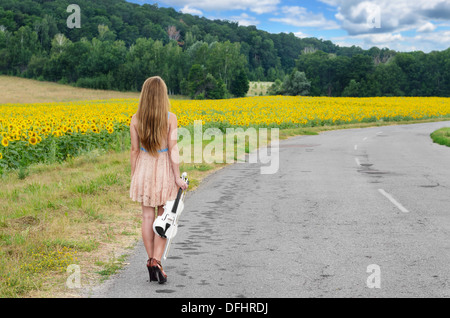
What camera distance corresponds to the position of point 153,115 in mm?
4762

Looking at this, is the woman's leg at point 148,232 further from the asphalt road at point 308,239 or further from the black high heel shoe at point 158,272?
the asphalt road at point 308,239

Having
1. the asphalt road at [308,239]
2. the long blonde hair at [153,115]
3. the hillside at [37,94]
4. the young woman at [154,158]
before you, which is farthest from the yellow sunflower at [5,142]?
the hillside at [37,94]

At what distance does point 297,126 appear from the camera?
3178 centimetres

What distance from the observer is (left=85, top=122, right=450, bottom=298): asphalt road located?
4.74 metres

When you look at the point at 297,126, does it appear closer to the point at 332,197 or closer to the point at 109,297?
the point at 332,197

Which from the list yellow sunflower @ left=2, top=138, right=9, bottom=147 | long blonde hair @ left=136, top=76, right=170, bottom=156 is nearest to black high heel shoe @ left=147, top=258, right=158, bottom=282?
long blonde hair @ left=136, top=76, right=170, bottom=156

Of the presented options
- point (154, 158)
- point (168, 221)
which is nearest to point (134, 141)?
point (154, 158)

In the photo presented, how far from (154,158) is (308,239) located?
2.76 meters

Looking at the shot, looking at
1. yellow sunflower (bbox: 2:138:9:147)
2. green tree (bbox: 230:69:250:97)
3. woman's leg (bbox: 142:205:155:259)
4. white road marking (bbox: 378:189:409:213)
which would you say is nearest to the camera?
woman's leg (bbox: 142:205:155:259)

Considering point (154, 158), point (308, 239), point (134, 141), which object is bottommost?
point (308, 239)

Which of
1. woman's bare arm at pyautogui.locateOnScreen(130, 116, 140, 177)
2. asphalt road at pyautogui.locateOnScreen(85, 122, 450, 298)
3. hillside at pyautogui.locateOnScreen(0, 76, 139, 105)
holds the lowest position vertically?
asphalt road at pyautogui.locateOnScreen(85, 122, 450, 298)

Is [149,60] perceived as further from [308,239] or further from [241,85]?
[308,239]

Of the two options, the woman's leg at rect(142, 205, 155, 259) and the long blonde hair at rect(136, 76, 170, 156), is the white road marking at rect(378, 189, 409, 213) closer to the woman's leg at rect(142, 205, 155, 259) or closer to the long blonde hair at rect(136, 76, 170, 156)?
the woman's leg at rect(142, 205, 155, 259)

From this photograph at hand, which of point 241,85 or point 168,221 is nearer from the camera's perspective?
point 168,221
